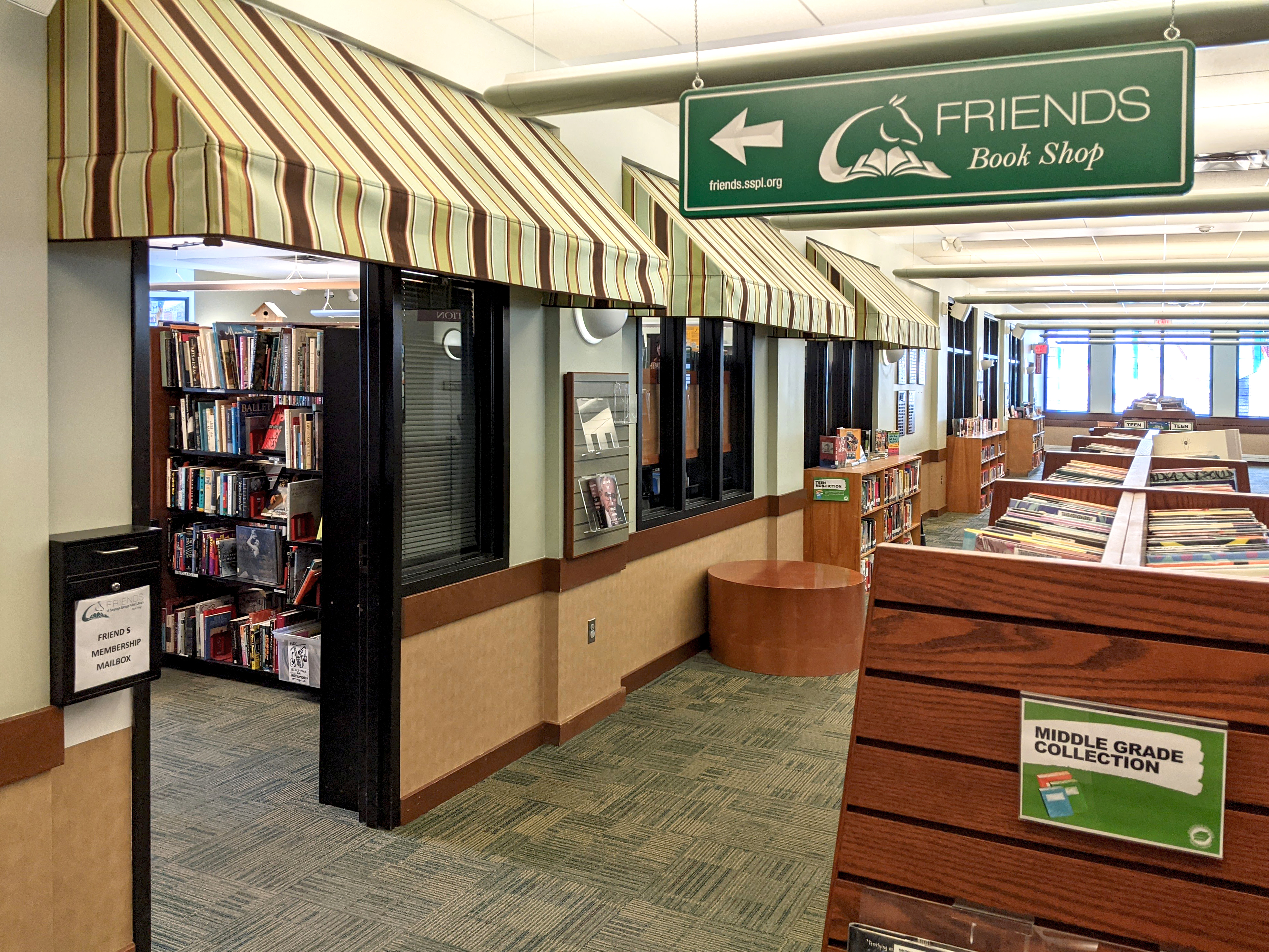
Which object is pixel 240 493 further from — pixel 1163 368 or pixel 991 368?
pixel 1163 368

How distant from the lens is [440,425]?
13.7 ft

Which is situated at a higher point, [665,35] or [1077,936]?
[665,35]

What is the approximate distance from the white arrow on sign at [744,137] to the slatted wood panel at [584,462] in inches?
77.9

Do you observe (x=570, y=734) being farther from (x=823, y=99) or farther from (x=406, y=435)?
(x=823, y=99)

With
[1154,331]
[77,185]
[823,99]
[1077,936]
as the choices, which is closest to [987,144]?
[823,99]

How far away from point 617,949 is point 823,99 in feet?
8.42

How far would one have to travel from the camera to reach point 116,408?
2768 millimetres

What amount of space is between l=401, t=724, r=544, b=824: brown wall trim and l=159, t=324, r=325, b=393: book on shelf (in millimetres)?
2134

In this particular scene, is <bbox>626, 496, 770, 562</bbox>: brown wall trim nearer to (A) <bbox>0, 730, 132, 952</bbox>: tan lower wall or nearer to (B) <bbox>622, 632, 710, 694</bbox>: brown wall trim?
(B) <bbox>622, 632, 710, 694</bbox>: brown wall trim

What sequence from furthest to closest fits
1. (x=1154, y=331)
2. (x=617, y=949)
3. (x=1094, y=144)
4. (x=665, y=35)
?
1. (x=1154, y=331)
2. (x=665, y=35)
3. (x=617, y=949)
4. (x=1094, y=144)

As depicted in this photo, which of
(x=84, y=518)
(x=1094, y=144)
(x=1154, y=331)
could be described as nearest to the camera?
A: (x=1094, y=144)

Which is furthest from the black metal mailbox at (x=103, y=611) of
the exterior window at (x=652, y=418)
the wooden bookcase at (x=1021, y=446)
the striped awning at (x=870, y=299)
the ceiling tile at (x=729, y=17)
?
the wooden bookcase at (x=1021, y=446)

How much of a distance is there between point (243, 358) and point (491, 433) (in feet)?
6.37

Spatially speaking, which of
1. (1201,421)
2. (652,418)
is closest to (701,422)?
(652,418)
